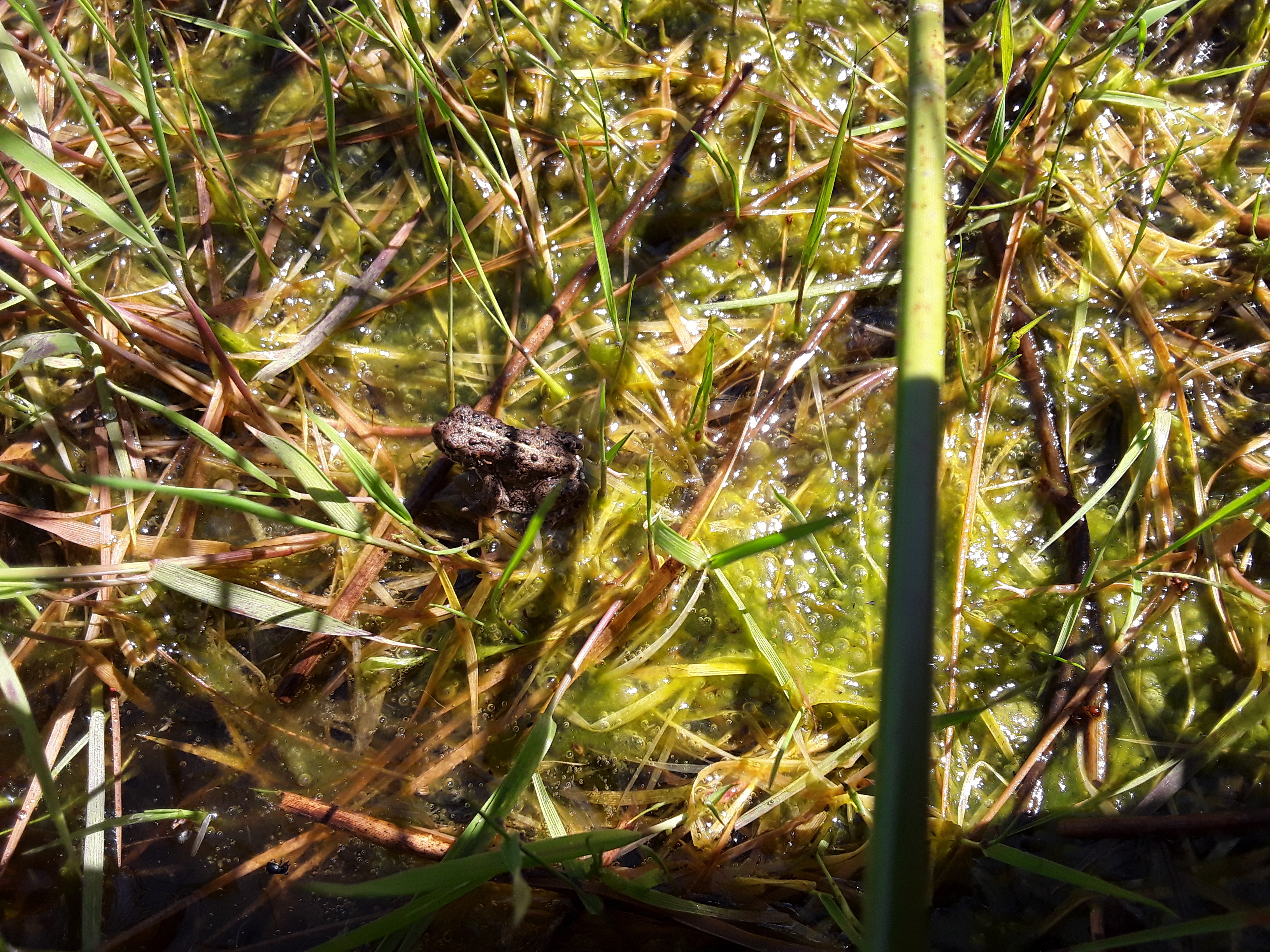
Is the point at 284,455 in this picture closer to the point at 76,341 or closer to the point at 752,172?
the point at 76,341

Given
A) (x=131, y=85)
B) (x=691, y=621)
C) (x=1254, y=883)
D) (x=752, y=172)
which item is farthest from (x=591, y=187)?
(x=1254, y=883)

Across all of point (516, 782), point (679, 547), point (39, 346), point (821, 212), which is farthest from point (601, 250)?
point (39, 346)

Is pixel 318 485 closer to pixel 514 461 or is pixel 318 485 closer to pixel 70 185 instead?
pixel 514 461

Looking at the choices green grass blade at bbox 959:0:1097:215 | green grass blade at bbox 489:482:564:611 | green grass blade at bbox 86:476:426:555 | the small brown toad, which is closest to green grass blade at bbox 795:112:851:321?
green grass blade at bbox 959:0:1097:215

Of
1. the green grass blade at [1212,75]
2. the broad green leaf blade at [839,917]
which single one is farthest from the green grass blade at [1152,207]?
the broad green leaf blade at [839,917]

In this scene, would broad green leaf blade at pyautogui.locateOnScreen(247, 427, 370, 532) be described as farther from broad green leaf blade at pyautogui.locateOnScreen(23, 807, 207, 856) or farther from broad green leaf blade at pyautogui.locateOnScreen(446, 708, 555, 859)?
broad green leaf blade at pyautogui.locateOnScreen(23, 807, 207, 856)
